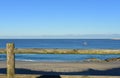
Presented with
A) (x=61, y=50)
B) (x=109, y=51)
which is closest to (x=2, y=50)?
(x=61, y=50)

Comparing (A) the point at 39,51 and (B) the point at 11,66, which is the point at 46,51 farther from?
(B) the point at 11,66

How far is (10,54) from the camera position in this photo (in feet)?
27.3

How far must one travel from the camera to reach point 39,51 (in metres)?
8.53

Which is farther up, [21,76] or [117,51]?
[117,51]

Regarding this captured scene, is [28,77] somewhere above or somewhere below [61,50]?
below

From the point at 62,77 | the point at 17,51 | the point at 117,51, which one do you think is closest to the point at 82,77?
the point at 62,77

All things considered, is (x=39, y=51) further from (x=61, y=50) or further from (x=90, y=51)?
(x=90, y=51)

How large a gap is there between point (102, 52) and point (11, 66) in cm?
217

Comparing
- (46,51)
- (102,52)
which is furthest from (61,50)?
(102,52)

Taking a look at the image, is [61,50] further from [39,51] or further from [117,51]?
[117,51]

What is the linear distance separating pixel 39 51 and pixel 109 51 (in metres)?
1.67

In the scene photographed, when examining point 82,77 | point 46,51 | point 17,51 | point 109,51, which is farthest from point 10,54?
point 109,51

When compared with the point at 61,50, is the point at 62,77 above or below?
below

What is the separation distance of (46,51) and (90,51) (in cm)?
105
